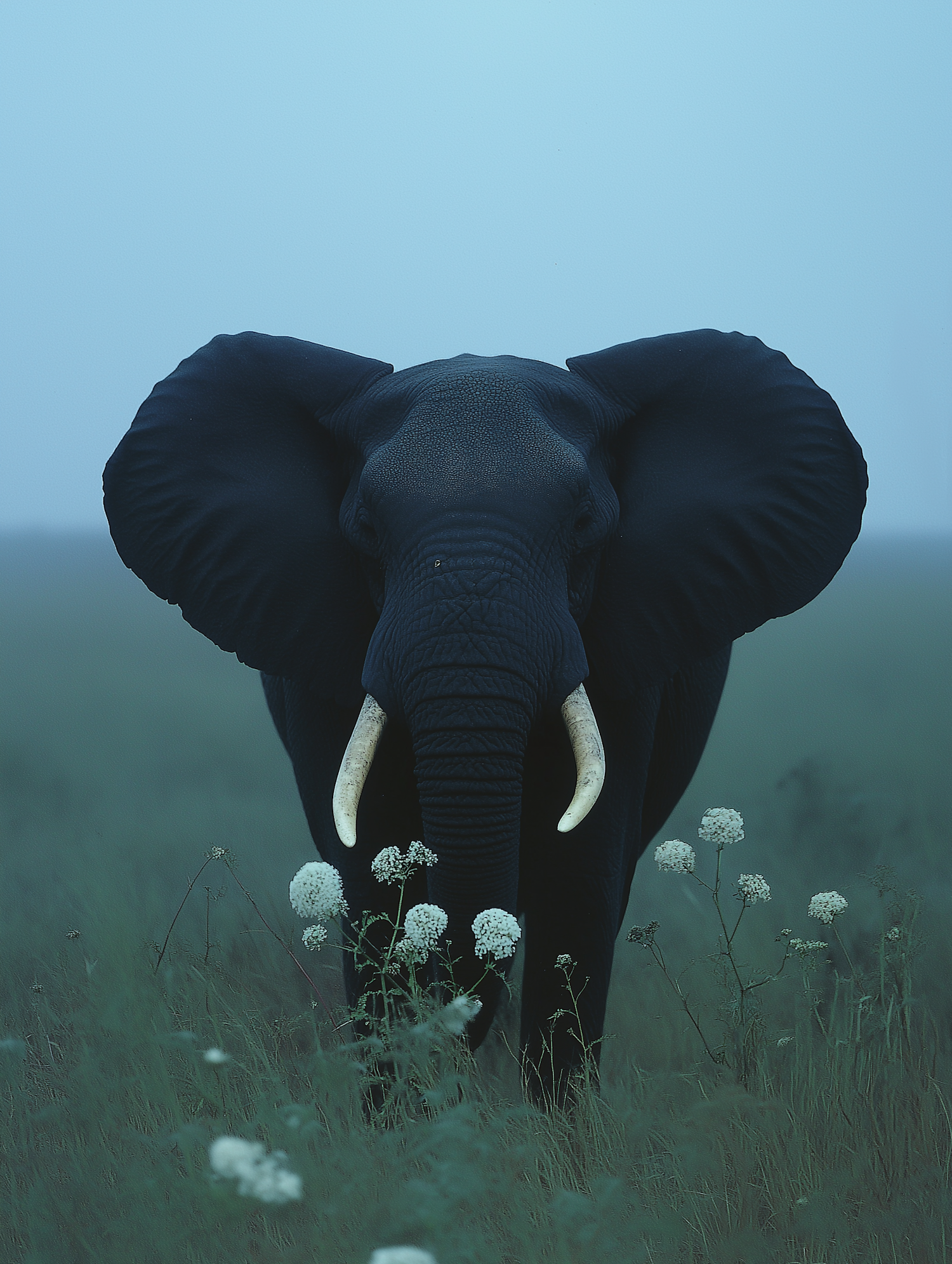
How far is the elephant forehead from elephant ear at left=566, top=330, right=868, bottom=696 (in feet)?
1.76

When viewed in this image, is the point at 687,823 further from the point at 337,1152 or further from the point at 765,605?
the point at 337,1152

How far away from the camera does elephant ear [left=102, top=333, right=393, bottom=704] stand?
3992 mm

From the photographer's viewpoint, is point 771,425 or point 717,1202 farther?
point 771,425

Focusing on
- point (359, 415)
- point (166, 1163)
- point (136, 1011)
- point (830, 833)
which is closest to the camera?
point (166, 1163)

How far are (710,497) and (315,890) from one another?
2.23 meters

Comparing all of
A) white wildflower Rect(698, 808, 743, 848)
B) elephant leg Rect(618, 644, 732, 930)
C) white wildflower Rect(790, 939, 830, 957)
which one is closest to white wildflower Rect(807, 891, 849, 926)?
white wildflower Rect(790, 939, 830, 957)

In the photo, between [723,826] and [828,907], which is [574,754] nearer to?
[723,826]

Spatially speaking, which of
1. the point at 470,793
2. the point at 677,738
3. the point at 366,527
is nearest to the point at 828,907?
the point at 470,793

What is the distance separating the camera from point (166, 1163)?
248 cm

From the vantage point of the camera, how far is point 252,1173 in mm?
1555

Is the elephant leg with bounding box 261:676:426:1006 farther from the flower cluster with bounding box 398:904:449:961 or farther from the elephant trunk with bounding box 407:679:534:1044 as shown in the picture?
the flower cluster with bounding box 398:904:449:961

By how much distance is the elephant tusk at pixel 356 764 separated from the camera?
10.9 ft

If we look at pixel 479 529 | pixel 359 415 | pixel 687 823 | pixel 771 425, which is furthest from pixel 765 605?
pixel 687 823

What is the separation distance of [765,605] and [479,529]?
1301 mm
